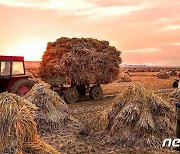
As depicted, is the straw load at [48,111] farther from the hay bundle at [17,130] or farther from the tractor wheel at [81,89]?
the tractor wheel at [81,89]

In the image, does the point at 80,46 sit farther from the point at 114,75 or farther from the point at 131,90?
the point at 131,90

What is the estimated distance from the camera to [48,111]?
12523 mm

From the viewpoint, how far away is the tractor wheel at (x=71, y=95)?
20766 mm

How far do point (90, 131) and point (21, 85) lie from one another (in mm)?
6901

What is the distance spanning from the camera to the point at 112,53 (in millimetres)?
22922

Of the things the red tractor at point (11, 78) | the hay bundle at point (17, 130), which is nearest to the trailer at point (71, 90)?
the red tractor at point (11, 78)

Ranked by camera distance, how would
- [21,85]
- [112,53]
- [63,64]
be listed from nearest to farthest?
[21,85], [63,64], [112,53]

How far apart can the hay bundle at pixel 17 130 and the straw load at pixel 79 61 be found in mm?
12898

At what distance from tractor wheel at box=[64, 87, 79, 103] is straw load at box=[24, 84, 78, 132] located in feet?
24.1

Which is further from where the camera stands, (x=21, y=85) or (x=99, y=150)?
(x=21, y=85)

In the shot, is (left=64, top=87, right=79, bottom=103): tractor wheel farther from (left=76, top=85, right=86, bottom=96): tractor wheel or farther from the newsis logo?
the newsis logo

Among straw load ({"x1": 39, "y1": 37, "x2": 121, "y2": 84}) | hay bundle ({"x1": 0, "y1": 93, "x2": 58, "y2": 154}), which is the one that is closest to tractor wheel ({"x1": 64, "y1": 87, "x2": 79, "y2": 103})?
straw load ({"x1": 39, "y1": 37, "x2": 121, "y2": 84})

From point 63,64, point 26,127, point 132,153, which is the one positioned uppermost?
point 63,64

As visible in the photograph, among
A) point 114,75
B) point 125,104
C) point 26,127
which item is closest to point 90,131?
point 125,104
